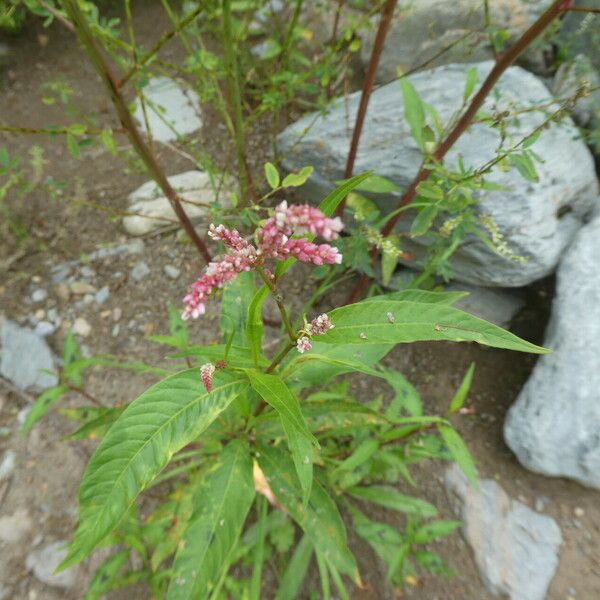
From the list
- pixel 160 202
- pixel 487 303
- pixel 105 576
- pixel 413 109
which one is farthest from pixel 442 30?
pixel 105 576

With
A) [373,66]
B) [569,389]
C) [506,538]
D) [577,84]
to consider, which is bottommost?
[506,538]

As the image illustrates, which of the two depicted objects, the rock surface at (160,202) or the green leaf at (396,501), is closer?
the green leaf at (396,501)

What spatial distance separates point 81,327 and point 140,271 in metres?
0.39

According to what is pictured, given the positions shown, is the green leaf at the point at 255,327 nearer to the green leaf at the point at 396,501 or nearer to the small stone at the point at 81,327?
the green leaf at the point at 396,501

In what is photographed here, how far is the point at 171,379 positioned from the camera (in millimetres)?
1011

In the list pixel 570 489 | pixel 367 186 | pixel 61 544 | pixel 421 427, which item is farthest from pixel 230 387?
pixel 570 489

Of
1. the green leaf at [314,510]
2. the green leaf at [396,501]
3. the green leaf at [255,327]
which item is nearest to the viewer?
the green leaf at [255,327]

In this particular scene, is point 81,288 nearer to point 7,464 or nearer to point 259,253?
point 7,464

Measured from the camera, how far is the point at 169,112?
294 cm

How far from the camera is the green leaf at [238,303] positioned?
1.48 meters

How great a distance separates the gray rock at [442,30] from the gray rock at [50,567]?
8.40 feet

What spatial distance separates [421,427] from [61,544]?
1460mm

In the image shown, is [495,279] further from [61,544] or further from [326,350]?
[61,544]

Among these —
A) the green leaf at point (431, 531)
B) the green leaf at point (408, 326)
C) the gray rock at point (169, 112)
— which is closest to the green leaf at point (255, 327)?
the green leaf at point (408, 326)
